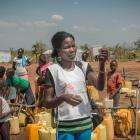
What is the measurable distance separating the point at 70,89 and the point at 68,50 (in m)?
0.30

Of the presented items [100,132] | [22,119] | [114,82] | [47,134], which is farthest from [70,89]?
[22,119]

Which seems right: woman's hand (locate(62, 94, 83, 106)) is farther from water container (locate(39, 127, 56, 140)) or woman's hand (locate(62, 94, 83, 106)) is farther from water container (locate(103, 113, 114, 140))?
water container (locate(103, 113, 114, 140))

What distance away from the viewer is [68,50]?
339cm

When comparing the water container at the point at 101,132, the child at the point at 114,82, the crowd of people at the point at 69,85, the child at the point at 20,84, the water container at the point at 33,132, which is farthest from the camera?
the child at the point at 20,84

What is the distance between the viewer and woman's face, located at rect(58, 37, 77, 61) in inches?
133

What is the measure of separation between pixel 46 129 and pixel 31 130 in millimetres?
328

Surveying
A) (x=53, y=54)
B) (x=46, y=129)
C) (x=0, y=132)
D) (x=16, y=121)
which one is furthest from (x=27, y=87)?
(x=53, y=54)

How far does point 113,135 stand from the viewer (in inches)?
307

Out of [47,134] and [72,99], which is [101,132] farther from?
[72,99]

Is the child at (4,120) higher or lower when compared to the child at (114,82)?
lower

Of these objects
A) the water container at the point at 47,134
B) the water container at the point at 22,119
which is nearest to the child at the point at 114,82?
the water container at the point at 22,119

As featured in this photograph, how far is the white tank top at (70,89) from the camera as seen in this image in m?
3.36

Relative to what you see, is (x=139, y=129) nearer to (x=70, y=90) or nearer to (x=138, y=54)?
(x=70, y=90)

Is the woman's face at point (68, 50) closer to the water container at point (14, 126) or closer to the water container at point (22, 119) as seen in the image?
the water container at point (14, 126)
